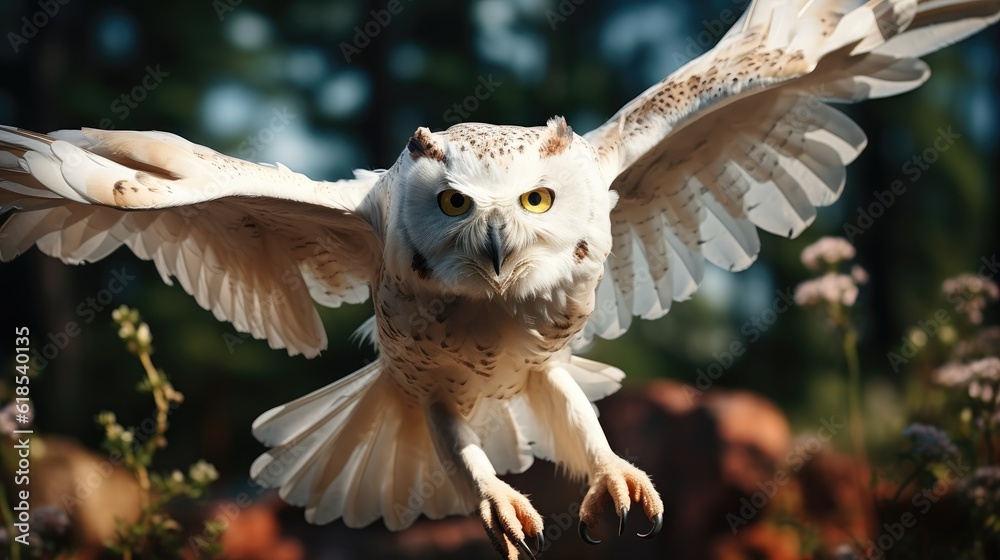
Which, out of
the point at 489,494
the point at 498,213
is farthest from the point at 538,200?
the point at 489,494

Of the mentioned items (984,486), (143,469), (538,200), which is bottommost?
(984,486)

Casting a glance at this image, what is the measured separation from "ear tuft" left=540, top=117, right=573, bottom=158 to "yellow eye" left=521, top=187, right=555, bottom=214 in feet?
0.20

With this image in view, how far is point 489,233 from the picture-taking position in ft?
4.39

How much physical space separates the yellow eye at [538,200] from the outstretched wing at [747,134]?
0.28 m

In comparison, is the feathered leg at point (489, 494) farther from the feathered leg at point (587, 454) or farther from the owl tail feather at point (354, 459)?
the owl tail feather at point (354, 459)

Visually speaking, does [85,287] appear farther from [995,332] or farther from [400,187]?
[995,332]

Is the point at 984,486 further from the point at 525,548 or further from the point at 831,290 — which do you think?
the point at 525,548

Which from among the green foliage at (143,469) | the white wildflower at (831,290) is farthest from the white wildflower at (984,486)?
the green foliage at (143,469)

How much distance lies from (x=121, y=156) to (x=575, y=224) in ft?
2.97

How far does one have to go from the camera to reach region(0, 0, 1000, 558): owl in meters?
1.43

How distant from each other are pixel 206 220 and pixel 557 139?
887 mm

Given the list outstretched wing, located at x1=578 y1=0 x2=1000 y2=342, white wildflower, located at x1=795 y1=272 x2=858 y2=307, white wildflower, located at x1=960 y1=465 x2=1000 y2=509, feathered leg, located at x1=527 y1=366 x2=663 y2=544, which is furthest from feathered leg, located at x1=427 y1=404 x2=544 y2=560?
white wildflower, located at x1=960 y1=465 x2=1000 y2=509

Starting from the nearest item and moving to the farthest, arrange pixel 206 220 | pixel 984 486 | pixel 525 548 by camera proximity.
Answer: pixel 525 548, pixel 206 220, pixel 984 486

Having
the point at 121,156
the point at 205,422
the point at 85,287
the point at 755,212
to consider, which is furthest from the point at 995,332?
the point at 85,287
